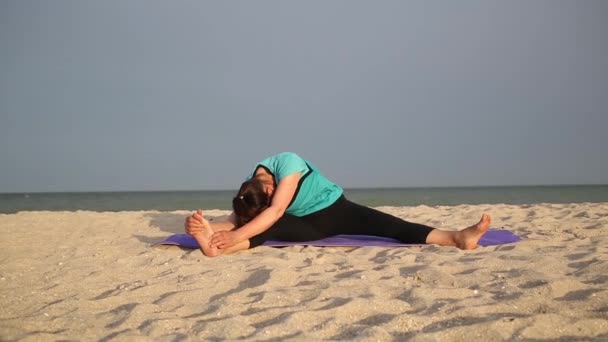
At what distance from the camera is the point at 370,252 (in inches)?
143

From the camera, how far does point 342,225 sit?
13.0 ft

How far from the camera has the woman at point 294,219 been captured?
3.46 meters

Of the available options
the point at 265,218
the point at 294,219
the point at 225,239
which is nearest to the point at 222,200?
the point at 294,219

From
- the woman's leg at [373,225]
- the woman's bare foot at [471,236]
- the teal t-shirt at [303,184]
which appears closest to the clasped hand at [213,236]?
the teal t-shirt at [303,184]

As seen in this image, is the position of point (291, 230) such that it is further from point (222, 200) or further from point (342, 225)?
point (222, 200)

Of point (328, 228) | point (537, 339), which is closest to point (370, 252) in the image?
point (328, 228)

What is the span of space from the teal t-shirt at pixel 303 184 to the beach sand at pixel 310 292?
0.34m

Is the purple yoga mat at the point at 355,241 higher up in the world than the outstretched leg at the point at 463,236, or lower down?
lower down

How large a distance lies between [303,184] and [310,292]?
1300 mm

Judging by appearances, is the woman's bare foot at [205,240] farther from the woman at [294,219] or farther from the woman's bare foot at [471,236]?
the woman's bare foot at [471,236]

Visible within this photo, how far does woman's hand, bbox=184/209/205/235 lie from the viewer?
3.43 meters

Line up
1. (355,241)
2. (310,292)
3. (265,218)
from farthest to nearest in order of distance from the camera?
(355,241), (265,218), (310,292)

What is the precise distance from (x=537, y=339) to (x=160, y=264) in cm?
245

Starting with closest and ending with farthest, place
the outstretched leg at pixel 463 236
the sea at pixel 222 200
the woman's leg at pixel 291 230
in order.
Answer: the outstretched leg at pixel 463 236
the woman's leg at pixel 291 230
the sea at pixel 222 200
